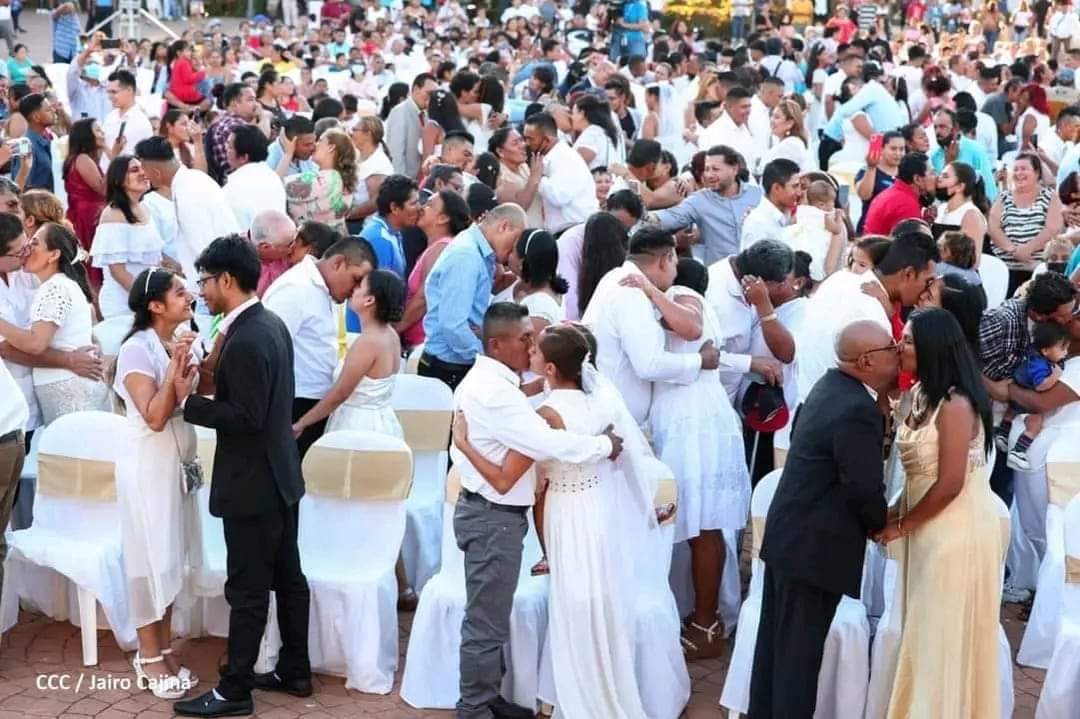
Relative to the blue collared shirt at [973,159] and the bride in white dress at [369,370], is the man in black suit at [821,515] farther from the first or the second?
the blue collared shirt at [973,159]

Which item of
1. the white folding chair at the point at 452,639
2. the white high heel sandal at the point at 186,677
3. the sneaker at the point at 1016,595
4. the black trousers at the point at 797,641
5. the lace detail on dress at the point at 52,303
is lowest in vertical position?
the sneaker at the point at 1016,595

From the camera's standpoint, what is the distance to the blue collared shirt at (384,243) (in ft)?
23.2

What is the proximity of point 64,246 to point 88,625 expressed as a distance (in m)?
1.62

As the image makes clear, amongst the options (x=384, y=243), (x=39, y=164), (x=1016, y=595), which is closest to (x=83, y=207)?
(x=39, y=164)

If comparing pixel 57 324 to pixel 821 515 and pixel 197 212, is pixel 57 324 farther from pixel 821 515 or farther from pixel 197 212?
pixel 821 515

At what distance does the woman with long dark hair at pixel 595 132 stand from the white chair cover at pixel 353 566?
188 inches

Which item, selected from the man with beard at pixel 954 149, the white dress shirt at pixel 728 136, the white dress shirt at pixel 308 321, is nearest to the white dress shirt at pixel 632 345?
the white dress shirt at pixel 308 321

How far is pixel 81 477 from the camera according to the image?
5.60 metres

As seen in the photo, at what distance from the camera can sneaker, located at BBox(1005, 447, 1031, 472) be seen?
19.8 ft

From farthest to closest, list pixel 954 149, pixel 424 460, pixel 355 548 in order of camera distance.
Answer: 1. pixel 954 149
2. pixel 424 460
3. pixel 355 548

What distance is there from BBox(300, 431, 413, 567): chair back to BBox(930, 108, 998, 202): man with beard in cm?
592

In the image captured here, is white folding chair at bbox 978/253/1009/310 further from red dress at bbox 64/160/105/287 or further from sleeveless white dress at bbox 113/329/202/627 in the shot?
red dress at bbox 64/160/105/287

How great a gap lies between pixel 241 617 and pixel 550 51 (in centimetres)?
1414

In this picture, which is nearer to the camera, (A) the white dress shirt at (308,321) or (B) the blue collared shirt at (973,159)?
(A) the white dress shirt at (308,321)
